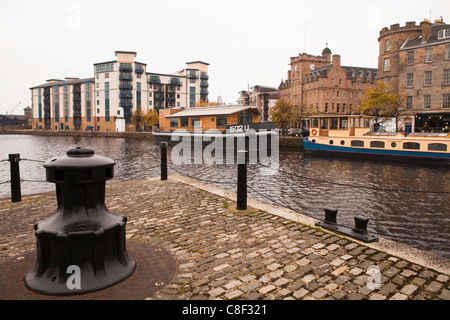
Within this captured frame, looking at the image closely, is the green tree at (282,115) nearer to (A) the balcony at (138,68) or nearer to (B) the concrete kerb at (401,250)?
(B) the concrete kerb at (401,250)

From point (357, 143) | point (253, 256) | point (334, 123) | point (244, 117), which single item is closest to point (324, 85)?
point (244, 117)

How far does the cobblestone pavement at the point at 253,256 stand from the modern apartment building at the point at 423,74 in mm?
38031

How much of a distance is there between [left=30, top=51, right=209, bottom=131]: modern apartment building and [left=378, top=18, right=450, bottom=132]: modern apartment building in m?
57.8

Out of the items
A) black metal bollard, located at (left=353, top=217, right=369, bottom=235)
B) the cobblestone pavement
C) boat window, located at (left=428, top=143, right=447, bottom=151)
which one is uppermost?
boat window, located at (left=428, top=143, right=447, bottom=151)

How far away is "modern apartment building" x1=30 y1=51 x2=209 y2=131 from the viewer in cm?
7846

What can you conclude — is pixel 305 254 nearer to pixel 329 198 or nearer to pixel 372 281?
pixel 372 281

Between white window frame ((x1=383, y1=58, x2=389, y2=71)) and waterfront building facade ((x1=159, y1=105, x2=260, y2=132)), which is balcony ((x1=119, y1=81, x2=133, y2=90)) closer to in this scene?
waterfront building facade ((x1=159, y1=105, x2=260, y2=132))

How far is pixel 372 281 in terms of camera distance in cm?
370

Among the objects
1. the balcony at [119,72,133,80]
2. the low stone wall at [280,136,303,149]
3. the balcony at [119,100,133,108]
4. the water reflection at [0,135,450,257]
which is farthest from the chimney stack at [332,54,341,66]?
the balcony at [119,100,133,108]

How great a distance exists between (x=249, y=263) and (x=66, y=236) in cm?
238

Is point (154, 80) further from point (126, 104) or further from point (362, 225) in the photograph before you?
point (362, 225)

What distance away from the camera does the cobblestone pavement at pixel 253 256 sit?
348 cm

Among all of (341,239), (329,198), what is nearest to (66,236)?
(341,239)

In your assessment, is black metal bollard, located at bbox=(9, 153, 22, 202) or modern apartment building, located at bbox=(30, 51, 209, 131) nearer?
black metal bollard, located at bbox=(9, 153, 22, 202)
